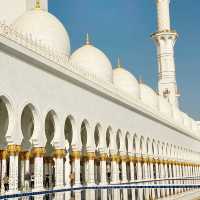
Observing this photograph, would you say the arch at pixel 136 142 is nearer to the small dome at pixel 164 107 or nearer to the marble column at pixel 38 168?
the marble column at pixel 38 168

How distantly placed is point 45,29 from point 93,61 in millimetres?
4183

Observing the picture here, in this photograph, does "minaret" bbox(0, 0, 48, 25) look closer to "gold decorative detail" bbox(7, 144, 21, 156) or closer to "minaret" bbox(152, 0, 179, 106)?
"gold decorative detail" bbox(7, 144, 21, 156)

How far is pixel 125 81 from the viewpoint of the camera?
2398 centimetres

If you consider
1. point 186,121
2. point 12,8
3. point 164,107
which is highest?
point 12,8

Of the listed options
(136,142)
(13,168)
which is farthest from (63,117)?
(136,142)

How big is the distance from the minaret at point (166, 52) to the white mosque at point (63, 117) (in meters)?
11.9

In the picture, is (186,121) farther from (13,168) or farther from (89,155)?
(13,168)

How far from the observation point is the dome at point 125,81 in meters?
23.8

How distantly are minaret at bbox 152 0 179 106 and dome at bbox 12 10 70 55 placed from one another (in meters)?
23.6

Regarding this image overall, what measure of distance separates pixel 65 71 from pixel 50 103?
1484 millimetres

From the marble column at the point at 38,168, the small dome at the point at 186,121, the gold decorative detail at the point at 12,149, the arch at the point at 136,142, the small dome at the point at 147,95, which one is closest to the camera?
the gold decorative detail at the point at 12,149

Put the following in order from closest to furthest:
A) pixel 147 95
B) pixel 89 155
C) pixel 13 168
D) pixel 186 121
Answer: pixel 13 168 < pixel 89 155 < pixel 147 95 < pixel 186 121

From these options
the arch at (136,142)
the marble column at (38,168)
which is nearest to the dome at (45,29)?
the marble column at (38,168)

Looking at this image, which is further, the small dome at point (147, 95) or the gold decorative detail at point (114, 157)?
the small dome at point (147, 95)
